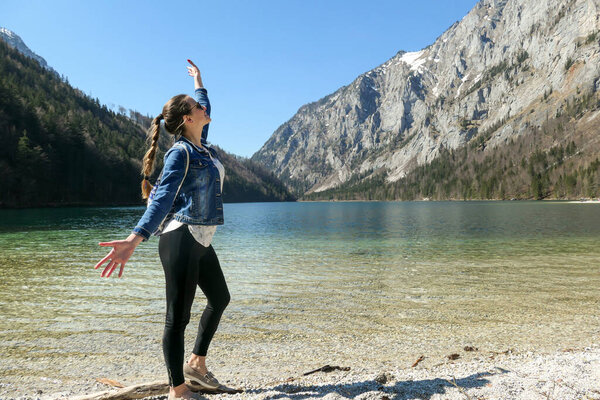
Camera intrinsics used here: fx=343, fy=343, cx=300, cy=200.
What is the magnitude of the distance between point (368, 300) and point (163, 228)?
7.55 meters

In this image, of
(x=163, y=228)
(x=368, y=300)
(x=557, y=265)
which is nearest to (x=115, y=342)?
(x=163, y=228)

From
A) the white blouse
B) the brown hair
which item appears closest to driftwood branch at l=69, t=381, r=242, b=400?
the white blouse

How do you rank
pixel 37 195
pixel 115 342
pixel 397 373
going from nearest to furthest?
1. pixel 397 373
2. pixel 115 342
3. pixel 37 195

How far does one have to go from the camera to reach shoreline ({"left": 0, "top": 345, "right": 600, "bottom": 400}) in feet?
12.9

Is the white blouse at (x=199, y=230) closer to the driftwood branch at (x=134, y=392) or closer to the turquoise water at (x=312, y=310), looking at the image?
the driftwood branch at (x=134, y=392)

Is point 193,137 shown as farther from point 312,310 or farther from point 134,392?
point 312,310

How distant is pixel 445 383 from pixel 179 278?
3.51 meters

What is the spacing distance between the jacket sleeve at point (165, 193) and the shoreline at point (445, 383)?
221 centimetres

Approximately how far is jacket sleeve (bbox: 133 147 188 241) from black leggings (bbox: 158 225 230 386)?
26 cm

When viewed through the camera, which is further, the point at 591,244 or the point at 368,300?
the point at 591,244

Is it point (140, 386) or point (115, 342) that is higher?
point (140, 386)

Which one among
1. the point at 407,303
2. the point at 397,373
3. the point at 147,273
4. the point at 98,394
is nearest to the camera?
the point at 98,394

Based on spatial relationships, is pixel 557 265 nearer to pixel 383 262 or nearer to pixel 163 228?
pixel 383 262

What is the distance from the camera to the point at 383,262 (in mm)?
16984
